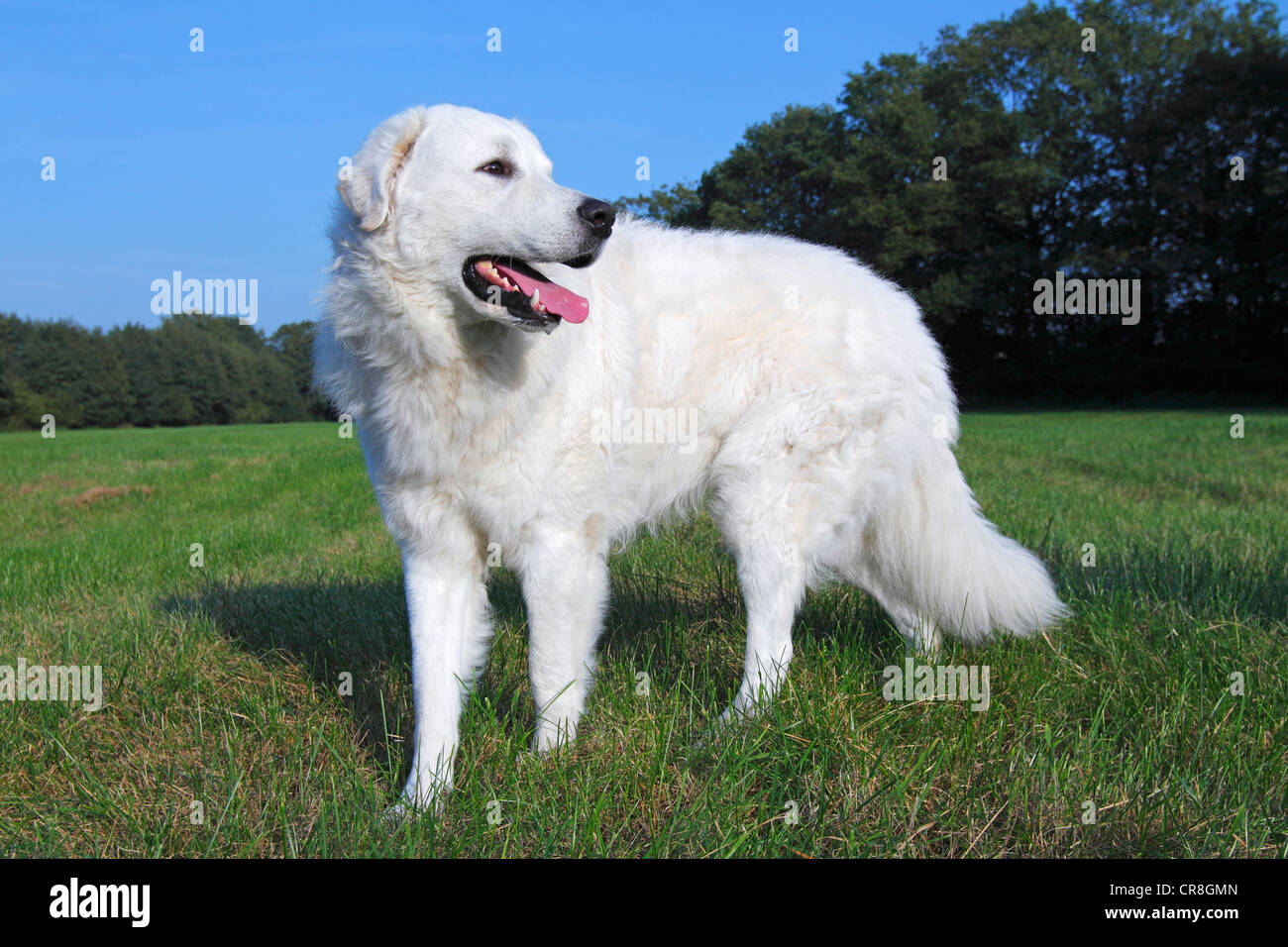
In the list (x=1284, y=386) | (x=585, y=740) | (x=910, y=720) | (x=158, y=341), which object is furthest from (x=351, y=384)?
(x=158, y=341)

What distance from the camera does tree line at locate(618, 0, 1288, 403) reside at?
28.8 meters

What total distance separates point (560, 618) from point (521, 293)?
103 centimetres

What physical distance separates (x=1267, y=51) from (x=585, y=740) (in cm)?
3588

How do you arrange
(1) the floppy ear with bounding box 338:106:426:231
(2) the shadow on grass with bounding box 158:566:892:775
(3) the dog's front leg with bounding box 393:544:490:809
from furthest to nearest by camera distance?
(2) the shadow on grass with bounding box 158:566:892:775 → (3) the dog's front leg with bounding box 393:544:490:809 → (1) the floppy ear with bounding box 338:106:426:231

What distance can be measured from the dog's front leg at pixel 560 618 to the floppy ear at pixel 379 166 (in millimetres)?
1095

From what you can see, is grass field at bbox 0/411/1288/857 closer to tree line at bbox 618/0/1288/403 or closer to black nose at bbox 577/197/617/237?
black nose at bbox 577/197/617/237

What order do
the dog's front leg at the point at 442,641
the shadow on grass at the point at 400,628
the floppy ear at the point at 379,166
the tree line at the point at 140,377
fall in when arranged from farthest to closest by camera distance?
1. the tree line at the point at 140,377
2. the shadow on grass at the point at 400,628
3. the dog's front leg at the point at 442,641
4. the floppy ear at the point at 379,166

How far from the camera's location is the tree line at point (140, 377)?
48.3m

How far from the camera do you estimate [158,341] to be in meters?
54.8

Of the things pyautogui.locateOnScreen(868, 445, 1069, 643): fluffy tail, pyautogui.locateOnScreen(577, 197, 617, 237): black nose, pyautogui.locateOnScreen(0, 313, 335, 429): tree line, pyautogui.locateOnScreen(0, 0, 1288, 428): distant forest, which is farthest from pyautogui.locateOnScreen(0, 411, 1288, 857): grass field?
pyautogui.locateOnScreen(0, 313, 335, 429): tree line

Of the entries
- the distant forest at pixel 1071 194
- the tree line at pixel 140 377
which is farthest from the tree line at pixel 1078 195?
the tree line at pixel 140 377

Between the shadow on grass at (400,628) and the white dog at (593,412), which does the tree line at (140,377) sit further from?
the white dog at (593,412)

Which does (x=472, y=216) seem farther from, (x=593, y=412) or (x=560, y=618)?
(x=560, y=618)

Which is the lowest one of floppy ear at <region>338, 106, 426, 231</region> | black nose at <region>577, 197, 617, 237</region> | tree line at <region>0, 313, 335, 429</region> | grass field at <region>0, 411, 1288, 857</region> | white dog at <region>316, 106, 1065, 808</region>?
grass field at <region>0, 411, 1288, 857</region>
